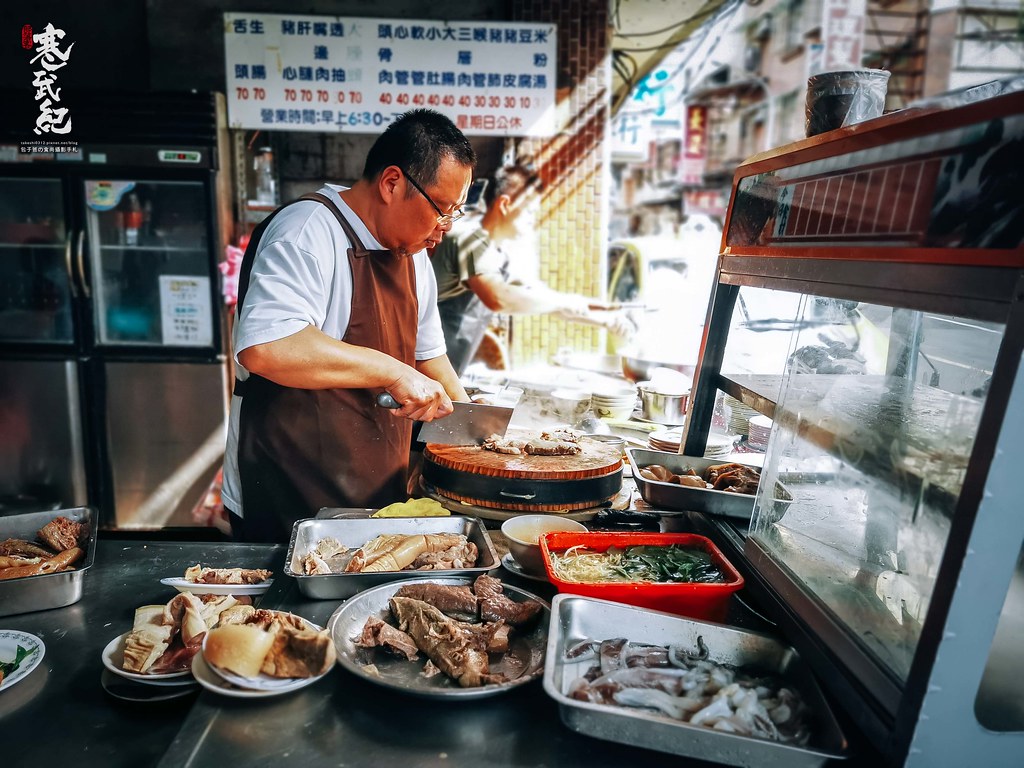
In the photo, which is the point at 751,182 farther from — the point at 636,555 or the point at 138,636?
the point at 138,636

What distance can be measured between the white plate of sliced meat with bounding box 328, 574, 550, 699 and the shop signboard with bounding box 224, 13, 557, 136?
455 centimetres

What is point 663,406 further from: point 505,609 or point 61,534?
point 61,534

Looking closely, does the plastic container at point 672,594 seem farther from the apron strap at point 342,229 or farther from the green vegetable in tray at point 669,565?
the apron strap at point 342,229

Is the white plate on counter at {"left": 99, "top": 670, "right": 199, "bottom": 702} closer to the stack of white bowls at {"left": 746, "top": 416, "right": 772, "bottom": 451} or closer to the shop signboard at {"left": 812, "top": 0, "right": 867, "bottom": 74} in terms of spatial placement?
the stack of white bowls at {"left": 746, "top": 416, "right": 772, "bottom": 451}

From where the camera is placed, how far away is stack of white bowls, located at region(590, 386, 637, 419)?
3.65 metres

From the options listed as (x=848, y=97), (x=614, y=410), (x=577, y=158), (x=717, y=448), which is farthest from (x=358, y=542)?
(x=577, y=158)

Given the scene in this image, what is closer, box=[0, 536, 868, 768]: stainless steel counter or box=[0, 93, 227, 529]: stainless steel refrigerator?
box=[0, 536, 868, 768]: stainless steel counter

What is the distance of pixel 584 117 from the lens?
598 cm

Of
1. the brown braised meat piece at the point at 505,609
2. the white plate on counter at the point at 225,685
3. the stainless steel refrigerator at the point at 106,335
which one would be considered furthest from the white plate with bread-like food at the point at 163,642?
the stainless steel refrigerator at the point at 106,335

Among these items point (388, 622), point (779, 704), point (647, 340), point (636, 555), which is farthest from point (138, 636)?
point (647, 340)

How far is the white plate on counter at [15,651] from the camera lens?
144 centimetres

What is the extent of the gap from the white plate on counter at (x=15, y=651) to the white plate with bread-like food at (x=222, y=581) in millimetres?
287

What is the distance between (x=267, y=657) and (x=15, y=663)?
0.60 meters

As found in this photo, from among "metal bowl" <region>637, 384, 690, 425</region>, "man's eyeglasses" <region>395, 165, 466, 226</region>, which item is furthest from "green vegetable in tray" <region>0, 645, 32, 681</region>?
"metal bowl" <region>637, 384, 690, 425</region>
